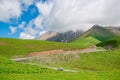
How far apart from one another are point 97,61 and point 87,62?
179 inches

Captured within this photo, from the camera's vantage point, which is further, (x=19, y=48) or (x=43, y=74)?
(x=19, y=48)

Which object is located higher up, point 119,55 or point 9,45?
point 9,45

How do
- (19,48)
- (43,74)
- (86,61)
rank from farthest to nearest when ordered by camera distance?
(19,48) → (86,61) → (43,74)

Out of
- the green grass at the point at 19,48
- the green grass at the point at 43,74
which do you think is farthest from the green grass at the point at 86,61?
the green grass at the point at 19,48

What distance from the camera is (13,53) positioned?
11162 cm

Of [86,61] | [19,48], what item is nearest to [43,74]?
[86,61]

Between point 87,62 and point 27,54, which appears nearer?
point 87,62

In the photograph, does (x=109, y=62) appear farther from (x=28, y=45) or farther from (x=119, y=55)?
(x=28, y=45)

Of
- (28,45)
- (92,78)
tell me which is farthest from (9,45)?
(92,78)

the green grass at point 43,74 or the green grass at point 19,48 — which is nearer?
the green grass at point 43,74

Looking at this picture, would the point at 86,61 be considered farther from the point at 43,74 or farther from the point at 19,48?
the point at 43,74

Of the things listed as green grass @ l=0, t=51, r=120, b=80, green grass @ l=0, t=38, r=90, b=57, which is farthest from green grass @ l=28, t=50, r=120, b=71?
green grass @ l=0, t=38, r=90, b=57

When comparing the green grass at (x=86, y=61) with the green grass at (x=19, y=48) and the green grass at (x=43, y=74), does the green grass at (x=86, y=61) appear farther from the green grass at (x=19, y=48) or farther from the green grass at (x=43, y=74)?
the green grass at (x=19, y=48)

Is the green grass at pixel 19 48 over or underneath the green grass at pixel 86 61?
over
